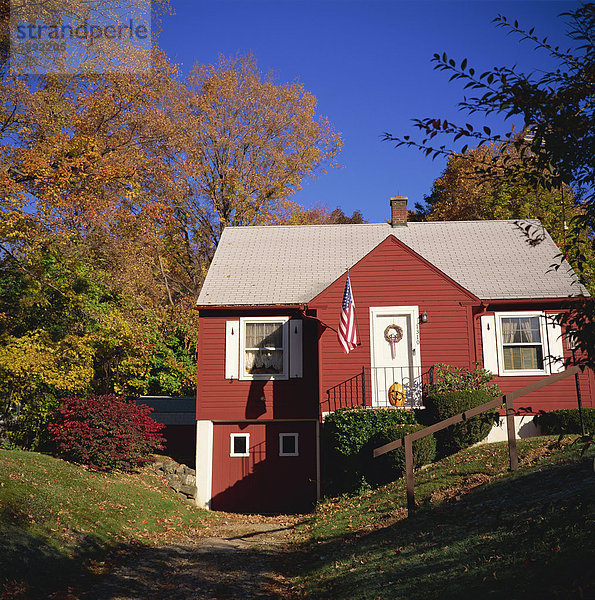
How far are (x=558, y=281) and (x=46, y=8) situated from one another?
20.0m

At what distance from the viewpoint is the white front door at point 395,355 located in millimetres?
16344

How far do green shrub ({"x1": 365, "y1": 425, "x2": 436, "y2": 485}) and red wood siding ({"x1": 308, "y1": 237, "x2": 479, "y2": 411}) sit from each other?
2.37m

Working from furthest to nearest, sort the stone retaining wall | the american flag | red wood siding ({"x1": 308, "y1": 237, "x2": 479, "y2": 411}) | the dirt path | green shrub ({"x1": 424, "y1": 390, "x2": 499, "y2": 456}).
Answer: the stone retaining wall → red wood siding ({"x1": 308, "y1": 237, "x2": 479, "y2": 411}) → the american flag → green shrub ({"x1": 424, "y1": 390, "x2": 499, "y2": 456}) → the dirt path

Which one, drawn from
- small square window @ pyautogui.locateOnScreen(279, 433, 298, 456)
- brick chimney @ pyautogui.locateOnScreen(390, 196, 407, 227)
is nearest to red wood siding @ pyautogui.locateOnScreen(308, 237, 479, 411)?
small square window @ pyautogui.locateOnScreen(279, 433, 298, 456)

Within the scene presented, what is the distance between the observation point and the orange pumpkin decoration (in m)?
15.9

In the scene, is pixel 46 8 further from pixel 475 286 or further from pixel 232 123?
pixel 475 286

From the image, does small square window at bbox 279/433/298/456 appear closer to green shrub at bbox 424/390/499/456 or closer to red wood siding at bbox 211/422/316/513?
red wood siding at bbox 211/422/316/513

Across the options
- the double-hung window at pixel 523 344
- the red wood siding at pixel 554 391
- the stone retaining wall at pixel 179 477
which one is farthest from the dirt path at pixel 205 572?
the double-hung window at pixel 523 344

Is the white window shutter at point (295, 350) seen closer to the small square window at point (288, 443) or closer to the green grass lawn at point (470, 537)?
the small square window at point (288, 443)

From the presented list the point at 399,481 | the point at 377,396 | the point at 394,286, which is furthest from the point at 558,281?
the point at 399,481

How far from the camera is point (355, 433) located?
15.0m

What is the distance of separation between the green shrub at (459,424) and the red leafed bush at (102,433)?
315 inches

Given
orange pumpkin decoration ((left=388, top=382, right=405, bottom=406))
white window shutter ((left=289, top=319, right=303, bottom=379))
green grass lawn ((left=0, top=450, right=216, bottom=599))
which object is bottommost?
green grass lawn ((left=0, top=450, right=216, bottom=599))

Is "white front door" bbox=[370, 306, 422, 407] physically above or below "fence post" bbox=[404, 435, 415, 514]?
above
